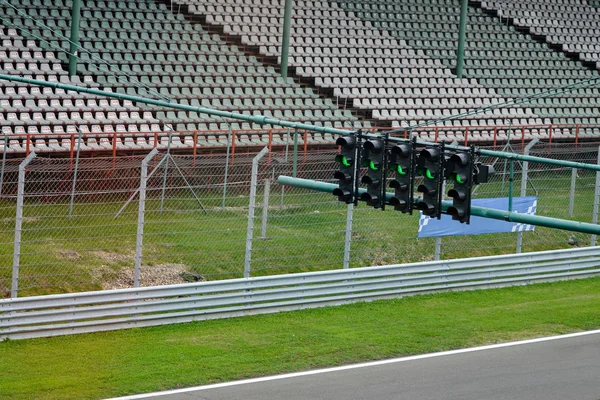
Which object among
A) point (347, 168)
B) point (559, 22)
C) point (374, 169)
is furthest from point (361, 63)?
point (374, 169)

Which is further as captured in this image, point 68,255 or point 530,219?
point 68,255

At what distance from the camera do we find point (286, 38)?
2900 centimetres

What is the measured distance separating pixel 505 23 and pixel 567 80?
11.4ft

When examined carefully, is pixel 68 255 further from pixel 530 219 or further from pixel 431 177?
pixel 530 219

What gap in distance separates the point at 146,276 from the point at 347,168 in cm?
571

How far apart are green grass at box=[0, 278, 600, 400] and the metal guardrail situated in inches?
8.4

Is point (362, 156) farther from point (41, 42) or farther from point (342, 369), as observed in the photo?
point (41, 42)

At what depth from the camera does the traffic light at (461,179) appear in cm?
1223

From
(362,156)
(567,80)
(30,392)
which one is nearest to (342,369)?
(362,156)

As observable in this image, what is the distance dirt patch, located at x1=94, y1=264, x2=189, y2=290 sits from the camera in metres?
17.4

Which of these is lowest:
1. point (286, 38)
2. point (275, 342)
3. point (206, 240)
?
point (275, 342)

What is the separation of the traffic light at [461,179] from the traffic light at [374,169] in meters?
0.93

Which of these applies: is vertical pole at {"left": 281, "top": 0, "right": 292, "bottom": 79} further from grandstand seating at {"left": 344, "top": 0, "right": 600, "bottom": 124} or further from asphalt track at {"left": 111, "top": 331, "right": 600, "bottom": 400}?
asphalt track at {"left": 111, "top": 331, "right": 600, "bottom": 400}

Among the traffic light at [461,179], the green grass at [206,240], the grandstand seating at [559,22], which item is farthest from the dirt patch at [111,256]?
the grandstand seating at [559,22]
